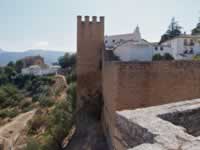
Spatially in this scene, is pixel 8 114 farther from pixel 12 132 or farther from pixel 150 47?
pixel 150 47

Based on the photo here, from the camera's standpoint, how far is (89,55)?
38.7 feet

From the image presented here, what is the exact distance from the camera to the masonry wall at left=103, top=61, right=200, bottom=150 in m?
7.68

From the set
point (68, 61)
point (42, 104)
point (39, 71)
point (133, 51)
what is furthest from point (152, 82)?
point (39, 71)

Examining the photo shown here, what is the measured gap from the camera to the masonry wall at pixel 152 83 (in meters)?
7.68

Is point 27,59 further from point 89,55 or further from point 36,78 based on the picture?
point 89,55

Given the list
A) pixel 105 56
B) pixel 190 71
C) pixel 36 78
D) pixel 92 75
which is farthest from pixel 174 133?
pixel 36 78

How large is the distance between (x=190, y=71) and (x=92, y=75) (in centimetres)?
574

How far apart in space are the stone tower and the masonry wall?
12.8 feet

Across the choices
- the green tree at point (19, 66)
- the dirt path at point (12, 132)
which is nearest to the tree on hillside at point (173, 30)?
the dirt path at point (12, 132)

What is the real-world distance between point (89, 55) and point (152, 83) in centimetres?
496

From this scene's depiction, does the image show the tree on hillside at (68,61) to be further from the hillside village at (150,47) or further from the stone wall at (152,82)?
the stone wall at (152,82)

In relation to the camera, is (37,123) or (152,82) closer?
(152,82)

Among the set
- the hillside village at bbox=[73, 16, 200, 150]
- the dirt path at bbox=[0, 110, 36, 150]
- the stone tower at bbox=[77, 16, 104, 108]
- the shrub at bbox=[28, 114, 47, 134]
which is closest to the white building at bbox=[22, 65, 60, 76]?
the dirt path at bbox=[0, 110, 36, 150]

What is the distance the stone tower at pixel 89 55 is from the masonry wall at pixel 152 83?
392 centimetres
